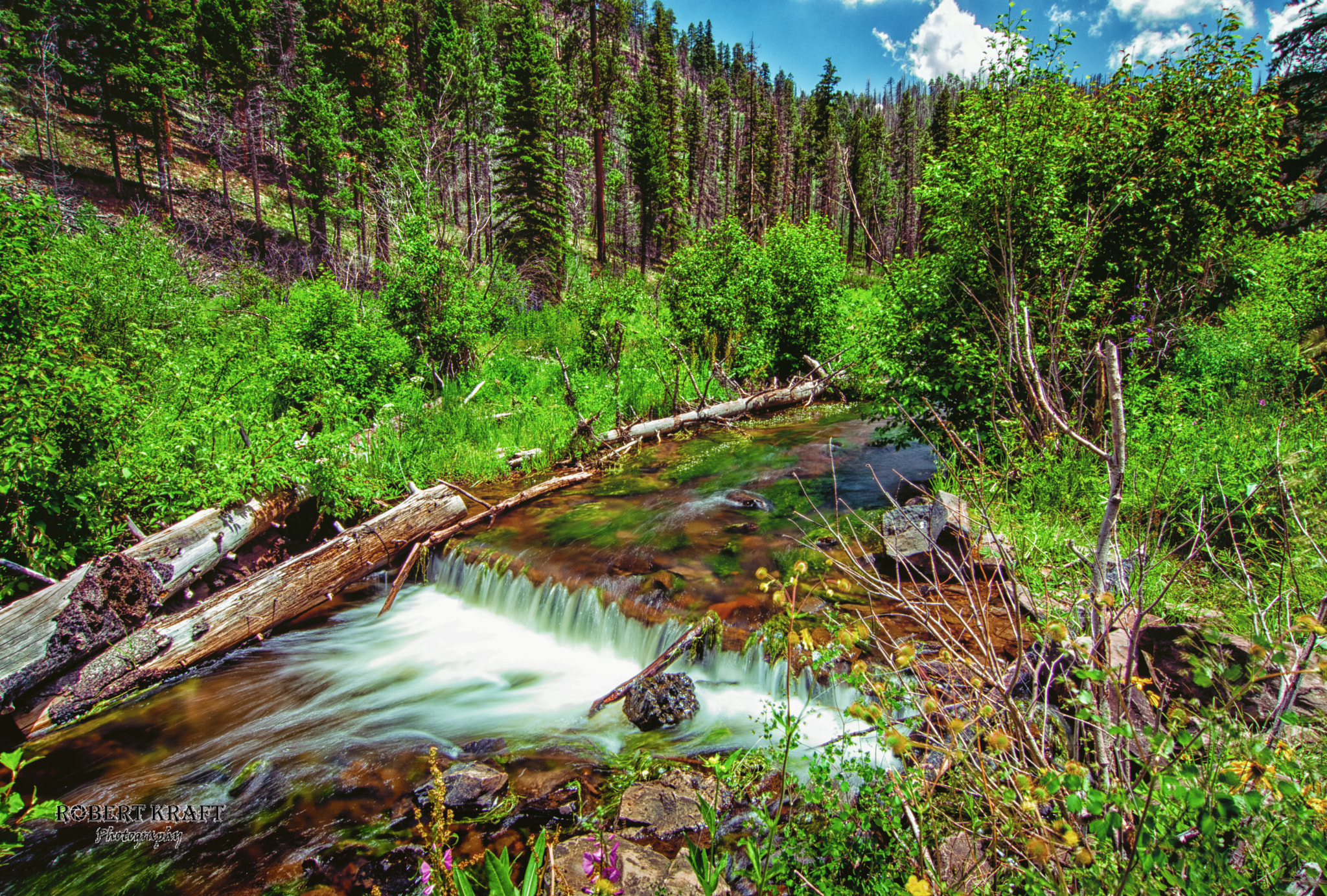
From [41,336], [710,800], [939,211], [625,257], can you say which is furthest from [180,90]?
[710,800]

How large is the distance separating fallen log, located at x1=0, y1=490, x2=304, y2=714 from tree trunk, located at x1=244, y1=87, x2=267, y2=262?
30.1 metres

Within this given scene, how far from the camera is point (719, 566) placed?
7.09m

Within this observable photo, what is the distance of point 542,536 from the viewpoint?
810cm

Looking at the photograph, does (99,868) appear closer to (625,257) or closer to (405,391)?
(405,391)

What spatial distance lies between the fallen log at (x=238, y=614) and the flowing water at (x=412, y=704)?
21cm

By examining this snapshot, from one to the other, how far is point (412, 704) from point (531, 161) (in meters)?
21.7

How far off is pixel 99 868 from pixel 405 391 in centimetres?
830

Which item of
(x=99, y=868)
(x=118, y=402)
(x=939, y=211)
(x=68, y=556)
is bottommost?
(x=99, y=868)

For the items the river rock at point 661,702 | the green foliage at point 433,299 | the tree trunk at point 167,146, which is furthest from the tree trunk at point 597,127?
the river rock at point 661,702

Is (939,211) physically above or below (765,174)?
below

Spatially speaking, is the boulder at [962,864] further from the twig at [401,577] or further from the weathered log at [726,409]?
the weathered log at [726,409]

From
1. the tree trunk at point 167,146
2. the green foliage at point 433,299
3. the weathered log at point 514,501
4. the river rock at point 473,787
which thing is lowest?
the river rock at point 473,787

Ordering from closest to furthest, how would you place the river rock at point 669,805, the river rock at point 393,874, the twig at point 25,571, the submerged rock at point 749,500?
1. the river rock at point 393,874
2. the river rock at point 669,805
3. the twig at point 25,571
4. the submerged rock at point 749,500

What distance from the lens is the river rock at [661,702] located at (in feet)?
16.3
